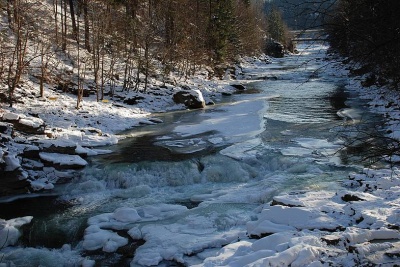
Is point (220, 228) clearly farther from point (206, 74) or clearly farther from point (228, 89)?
point (206, 74)

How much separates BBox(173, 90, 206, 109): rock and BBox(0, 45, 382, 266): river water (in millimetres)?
3594

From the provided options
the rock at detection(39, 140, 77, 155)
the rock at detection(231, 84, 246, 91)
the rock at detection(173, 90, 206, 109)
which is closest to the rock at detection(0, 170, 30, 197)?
the rock at detection(39, 140, 77, 155)

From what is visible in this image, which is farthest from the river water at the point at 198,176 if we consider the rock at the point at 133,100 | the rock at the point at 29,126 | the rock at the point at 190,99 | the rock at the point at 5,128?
the rock at the point at 133,100

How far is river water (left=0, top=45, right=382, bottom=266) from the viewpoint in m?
7.46

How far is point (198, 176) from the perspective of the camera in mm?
11242

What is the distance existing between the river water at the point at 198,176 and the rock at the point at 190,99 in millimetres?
3594

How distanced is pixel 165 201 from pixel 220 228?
2.38 metres

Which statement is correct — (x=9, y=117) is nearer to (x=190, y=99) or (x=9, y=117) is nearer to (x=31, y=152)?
(x=31, y=152)

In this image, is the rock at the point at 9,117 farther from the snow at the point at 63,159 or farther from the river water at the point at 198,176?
the river water at the point at 198,176

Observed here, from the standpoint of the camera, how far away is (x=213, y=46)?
36.8 meters

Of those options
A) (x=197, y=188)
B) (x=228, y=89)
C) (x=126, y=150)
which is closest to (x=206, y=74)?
(x=228, y=89)

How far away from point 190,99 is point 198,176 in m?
12.2

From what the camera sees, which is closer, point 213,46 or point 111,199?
point 111,199

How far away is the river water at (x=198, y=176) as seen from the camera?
7.46m
